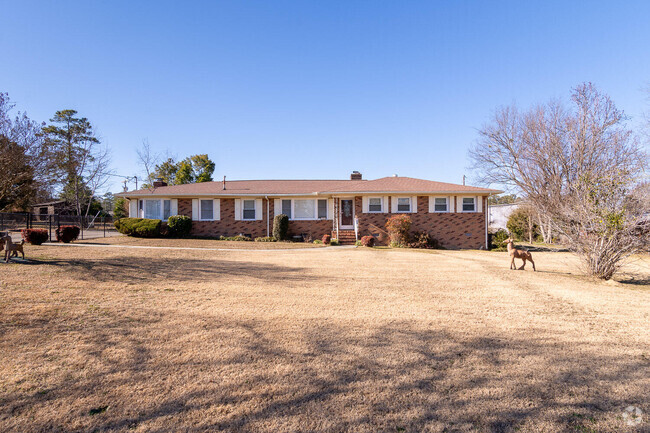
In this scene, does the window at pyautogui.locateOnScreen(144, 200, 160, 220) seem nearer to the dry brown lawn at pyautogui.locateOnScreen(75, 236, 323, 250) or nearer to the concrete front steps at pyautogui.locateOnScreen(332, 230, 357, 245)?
the dry brown lawn at pyautogui.locateOnScreen(75, 236, 323, 250)

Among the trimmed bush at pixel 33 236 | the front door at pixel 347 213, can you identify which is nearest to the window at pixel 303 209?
the front door at pixel 347 213

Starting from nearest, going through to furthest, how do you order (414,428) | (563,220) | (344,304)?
(414,428), (344,304), (563,220)

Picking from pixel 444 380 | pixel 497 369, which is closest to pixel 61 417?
pixel 444 380

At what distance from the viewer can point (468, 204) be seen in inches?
760

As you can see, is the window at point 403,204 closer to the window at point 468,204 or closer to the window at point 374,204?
the window at point 374,204

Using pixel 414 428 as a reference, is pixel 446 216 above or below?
above

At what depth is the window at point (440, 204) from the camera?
19.3 metres

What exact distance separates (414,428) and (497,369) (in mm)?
1478

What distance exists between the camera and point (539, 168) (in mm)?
19797

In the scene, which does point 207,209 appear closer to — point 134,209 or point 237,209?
point 237,209

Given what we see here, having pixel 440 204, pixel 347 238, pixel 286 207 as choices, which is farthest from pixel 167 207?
pixel 440 204

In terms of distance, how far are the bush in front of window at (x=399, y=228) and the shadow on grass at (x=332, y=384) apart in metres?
13.7

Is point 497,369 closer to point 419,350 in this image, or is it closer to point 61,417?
point 419,350

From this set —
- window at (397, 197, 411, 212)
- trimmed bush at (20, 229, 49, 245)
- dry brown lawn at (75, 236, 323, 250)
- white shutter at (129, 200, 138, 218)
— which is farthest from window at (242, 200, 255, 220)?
trimmed bush at (20, 229, 49, 245)
